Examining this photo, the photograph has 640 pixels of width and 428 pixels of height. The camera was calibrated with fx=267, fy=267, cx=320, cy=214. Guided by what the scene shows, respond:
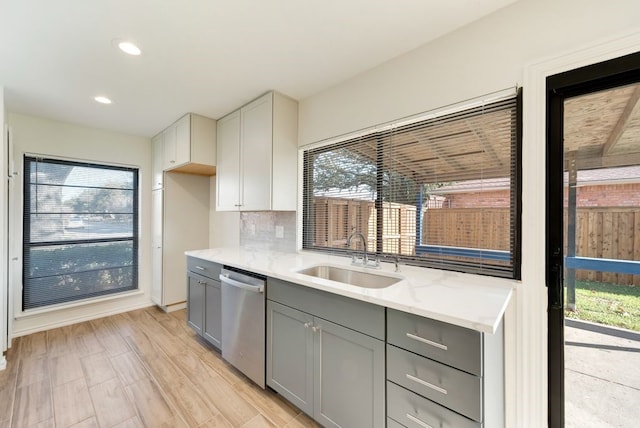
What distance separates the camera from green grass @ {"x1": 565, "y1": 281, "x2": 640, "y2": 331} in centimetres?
121

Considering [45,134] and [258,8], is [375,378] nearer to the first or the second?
[258,8]

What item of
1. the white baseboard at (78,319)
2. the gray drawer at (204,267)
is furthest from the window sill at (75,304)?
the gray drawer at (204,267)

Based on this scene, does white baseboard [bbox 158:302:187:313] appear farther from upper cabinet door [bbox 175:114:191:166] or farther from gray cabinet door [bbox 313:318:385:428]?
gray cabinet door [bbox 313:318:385:428]

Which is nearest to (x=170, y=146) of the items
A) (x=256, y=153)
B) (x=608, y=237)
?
(x=256, y=153)

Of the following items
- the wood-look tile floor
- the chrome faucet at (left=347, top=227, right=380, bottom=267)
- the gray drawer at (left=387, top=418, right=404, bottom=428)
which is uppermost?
the chrome faucet at (left=347, top=227, right=380, bottom=267)

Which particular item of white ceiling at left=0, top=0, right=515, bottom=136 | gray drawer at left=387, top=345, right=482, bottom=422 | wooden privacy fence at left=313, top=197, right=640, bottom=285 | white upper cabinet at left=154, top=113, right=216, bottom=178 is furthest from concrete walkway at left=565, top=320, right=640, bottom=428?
white upper cabinet at left=154, top=113, right=216, bottom=178

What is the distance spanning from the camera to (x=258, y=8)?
148 cm

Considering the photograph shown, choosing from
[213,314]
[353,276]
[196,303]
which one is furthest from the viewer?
[196,303]

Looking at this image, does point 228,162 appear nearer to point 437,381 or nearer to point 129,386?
point 129,386

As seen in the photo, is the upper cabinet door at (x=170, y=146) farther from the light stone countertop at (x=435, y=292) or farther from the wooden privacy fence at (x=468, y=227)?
the wooden privacy fence at (x=468, y=227)

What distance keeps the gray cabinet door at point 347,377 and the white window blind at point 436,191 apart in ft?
2.41

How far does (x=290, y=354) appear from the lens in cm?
175

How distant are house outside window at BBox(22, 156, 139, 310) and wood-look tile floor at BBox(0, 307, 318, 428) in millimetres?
623

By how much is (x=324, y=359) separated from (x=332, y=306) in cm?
33
